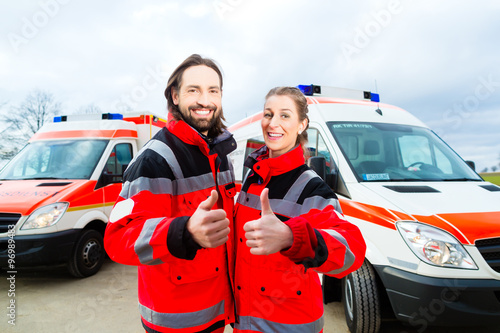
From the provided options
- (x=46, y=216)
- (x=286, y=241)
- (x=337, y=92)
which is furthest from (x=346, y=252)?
(x=46, y=216)

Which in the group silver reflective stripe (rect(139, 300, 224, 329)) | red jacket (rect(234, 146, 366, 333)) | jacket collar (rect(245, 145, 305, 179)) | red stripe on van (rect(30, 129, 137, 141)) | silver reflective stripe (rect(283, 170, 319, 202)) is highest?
red stripe on van (rect(30, 129, 137, 141))

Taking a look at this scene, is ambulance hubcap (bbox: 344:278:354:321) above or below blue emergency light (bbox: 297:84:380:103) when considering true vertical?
below

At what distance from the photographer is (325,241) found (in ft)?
3.62

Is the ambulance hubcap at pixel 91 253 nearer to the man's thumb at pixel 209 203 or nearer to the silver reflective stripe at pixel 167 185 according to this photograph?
the silver reflective stripe at pixel 167 185

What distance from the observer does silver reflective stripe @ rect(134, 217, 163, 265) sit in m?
1.03

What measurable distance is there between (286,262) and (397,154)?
2.54m

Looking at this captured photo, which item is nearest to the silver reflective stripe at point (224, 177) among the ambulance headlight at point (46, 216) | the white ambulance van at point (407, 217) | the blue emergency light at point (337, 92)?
the white ambulance van at point (407, 217)

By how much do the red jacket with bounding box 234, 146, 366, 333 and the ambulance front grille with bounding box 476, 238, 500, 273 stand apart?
1.64 m

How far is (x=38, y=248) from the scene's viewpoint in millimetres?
4031

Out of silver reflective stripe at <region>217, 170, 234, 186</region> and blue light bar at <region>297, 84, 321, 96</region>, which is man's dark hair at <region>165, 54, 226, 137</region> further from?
blue light bar at <region>297, 84, 321, 96</region>

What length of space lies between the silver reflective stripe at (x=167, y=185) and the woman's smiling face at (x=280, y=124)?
444mm

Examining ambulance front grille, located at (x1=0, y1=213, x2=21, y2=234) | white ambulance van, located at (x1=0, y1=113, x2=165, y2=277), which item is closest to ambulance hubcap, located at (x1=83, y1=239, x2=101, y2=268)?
white ambulance van, located at (x1=0, y1=113, x2=165, y2=277)

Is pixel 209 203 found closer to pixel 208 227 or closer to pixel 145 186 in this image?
pixel 208 227

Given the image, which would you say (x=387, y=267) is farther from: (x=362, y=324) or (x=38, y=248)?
(x=38, y=248)
